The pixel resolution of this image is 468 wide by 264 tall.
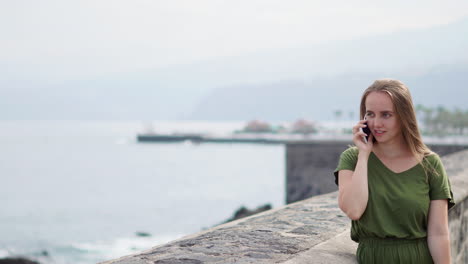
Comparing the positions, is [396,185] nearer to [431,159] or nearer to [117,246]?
[431,159]

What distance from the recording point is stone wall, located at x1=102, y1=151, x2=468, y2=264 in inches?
99.0

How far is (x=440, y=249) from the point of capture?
214cm

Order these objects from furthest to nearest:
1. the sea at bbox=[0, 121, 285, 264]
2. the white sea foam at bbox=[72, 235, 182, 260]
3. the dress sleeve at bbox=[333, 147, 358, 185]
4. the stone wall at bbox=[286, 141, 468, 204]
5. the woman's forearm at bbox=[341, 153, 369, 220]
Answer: the sea at bbox=[0, 121, 285, 264] → the stone wall at bbox=[286, 141, 468, 204] → the white sea foam at bbox=[72, 235, 182, 260] → the dress sleeve at bbox=[333, 147, 358, 185] → the woman's forearm at bbox=[341, 153, 369, 220]

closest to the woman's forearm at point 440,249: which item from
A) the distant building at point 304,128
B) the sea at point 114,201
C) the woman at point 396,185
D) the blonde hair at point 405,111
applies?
the woman at point 396,185

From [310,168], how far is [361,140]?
2072 centimetres

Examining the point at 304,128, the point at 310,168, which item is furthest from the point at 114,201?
the point at 304,128

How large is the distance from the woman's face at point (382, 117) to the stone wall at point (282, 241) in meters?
0.61

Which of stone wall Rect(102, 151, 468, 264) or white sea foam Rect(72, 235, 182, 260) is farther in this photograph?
white sea foam Rect(72, 235, 182, 260)

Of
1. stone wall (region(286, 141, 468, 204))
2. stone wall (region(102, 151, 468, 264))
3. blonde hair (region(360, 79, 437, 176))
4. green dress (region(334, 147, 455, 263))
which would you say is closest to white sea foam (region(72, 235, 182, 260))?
stone wall (region(286, 141, 468, 204))

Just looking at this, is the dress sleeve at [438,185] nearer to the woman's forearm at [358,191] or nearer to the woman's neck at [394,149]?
the woman's neck at [394,149]

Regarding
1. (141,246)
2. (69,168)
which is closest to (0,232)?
(141,246)

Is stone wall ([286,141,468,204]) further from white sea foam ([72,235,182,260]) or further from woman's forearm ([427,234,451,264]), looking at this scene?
woman's forearm ([427,234,451,264])

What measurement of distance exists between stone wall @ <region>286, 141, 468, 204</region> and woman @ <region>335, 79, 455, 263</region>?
1933cm

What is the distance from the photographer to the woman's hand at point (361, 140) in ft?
6.91
